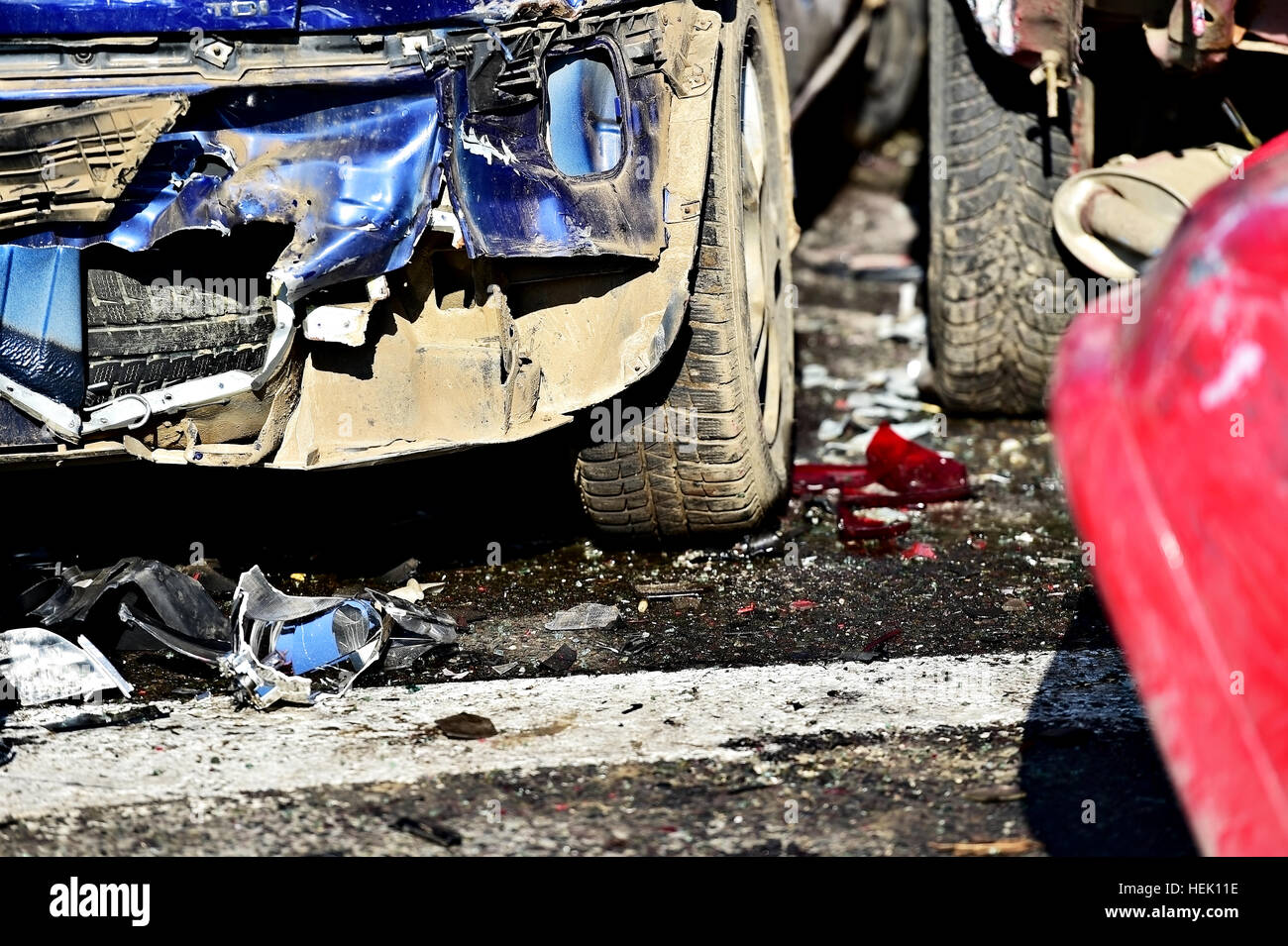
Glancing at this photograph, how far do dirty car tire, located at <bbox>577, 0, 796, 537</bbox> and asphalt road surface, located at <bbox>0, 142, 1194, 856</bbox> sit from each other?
228mm

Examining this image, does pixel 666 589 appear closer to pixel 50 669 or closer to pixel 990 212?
pixel 50 669

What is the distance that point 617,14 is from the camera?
11.2ft

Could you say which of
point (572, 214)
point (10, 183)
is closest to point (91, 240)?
point (10, 183)

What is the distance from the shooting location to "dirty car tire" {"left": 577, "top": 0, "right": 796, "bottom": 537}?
3.74 m

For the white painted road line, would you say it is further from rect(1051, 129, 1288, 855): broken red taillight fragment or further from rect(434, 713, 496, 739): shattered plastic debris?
rect(1051, 129, 1288, 855): broken red taillight fragment

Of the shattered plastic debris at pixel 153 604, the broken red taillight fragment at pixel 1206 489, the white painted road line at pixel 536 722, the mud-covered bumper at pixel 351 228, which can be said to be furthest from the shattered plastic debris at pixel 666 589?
the broken red taillight fragment at pixel 1206 489

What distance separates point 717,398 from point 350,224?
109 centimetres

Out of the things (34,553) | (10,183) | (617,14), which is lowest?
(34,553)

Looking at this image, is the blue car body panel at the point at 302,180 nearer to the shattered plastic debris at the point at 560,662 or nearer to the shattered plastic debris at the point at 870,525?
the shattered plastic debris at the point at 560,662
